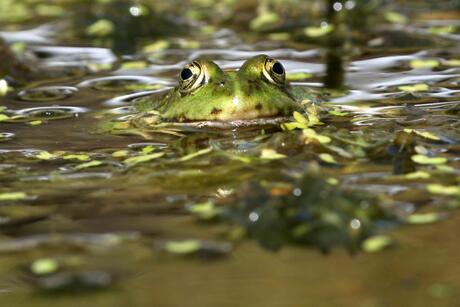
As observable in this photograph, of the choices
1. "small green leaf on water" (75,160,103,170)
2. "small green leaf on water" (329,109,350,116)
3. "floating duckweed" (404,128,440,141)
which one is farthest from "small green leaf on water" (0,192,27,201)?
"small green leaf on water" (329,109,350,116)

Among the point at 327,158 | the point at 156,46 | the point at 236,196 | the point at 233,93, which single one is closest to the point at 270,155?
the point at 327,158

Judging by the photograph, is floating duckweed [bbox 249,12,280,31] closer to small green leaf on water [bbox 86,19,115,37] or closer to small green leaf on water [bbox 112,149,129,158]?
small green leaf on water [bbox 86,19,115,37]

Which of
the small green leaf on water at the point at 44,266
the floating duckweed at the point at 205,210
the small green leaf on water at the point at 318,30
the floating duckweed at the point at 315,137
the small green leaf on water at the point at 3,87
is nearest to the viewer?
the small green leaf on water at the point at 44,266

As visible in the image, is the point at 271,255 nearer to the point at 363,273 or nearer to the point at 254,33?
the point at 363,273

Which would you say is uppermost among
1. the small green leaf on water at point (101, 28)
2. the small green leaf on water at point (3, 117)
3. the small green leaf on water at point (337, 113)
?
the small green leaf on water at point (101, 28)

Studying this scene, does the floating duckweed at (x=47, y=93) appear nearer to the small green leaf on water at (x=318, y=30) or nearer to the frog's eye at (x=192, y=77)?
the frog's eye at (x=192, y=77)

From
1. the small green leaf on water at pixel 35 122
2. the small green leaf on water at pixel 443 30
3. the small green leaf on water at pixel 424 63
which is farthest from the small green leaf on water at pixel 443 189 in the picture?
the small green leaf on water at pixel 443 30

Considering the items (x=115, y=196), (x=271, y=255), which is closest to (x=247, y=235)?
(x=271, y=255)

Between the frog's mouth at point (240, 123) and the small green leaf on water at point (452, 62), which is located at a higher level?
the small green leaf on water at point (452, 62)
